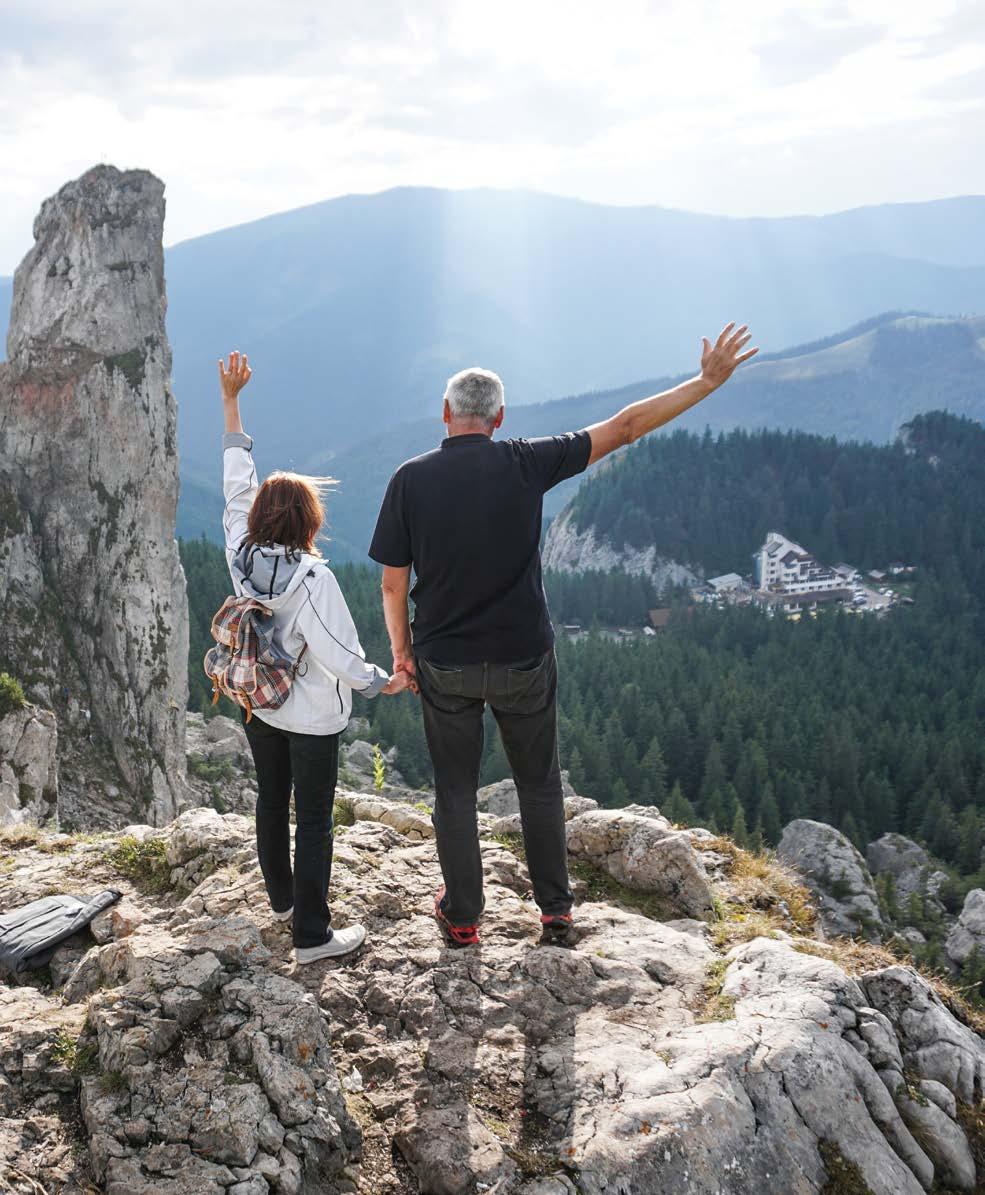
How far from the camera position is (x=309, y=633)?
16.1 ft

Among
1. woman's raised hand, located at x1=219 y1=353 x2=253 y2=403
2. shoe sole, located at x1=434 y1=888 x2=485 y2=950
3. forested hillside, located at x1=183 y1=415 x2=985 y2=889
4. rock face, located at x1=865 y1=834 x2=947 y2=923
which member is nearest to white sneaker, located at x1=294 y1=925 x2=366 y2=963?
shoe sole, located at x1=434 y1=888 x2=485 y2=950

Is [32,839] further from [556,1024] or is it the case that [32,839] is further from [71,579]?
[71,579]

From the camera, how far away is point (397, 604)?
5.41m

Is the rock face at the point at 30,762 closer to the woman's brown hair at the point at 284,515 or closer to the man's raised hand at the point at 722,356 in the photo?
the woman's brown hair at the point at 284,515

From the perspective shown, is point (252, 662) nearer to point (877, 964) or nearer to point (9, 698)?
point (877, 964)

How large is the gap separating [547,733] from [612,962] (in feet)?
4.91

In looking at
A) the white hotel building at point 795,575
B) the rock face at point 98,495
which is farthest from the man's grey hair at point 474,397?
the white hotel building at point 795,575

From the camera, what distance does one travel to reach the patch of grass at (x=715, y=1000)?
15.9 feet

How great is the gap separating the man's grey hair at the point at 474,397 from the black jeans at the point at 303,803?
6.77ft

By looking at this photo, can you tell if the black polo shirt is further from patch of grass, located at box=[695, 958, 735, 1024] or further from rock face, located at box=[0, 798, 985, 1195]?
patch of grass, located at box=[695, 958, 735, 1024]

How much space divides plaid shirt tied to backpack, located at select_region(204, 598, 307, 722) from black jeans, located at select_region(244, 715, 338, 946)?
0.31 meters

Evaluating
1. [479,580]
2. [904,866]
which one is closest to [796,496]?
[904,866]

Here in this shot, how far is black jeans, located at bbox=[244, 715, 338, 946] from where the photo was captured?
5.12 meters

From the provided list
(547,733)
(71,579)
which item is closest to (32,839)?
(547,733)
